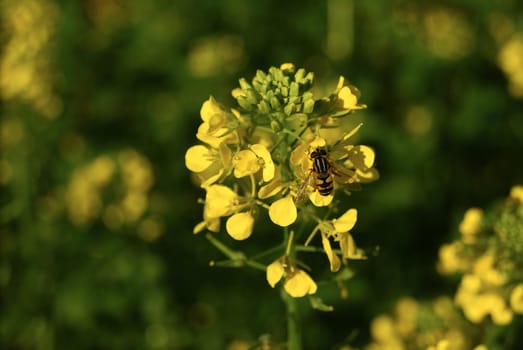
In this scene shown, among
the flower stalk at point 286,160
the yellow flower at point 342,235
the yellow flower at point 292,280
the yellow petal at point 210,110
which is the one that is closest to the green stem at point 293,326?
the flower stalk at point 286,160

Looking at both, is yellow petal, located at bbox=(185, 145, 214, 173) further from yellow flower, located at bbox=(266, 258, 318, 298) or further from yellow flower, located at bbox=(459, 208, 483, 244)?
yellow flower, located at bbox=(459, 208, 483, 244)

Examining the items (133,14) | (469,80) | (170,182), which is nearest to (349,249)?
(170,182)

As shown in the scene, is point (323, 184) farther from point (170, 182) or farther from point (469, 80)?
point (469, 80)

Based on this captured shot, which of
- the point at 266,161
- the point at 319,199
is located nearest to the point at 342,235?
the point at 319,199

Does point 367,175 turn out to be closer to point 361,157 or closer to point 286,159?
point 361,157

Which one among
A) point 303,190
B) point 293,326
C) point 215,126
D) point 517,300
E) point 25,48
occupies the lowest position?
point 293,326

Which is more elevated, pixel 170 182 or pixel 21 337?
pixel 170 182
